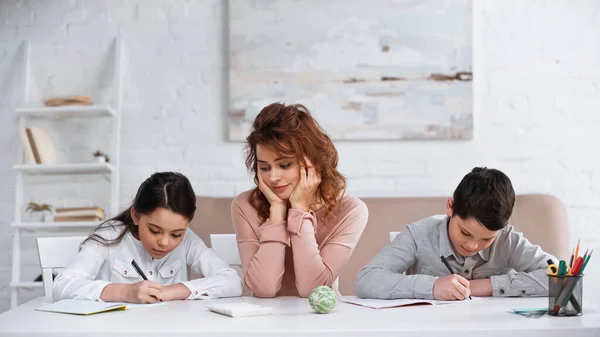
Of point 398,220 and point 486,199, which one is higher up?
point 486,199

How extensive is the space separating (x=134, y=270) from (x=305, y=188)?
56 centimetres

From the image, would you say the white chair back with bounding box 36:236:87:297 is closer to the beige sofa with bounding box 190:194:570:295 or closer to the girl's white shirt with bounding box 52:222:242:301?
the girl's white shirt with bounding box 52:222:242:301

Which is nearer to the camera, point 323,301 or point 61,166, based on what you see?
point 323,301

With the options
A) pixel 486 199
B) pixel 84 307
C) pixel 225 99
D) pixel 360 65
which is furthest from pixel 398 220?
pixel 84 307

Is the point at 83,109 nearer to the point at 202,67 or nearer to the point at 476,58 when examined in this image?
the point at 202,67

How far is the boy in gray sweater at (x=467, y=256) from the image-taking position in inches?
66.2

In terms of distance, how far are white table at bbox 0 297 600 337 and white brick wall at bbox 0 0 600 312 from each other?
198 cm

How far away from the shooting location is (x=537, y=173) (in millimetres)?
3420

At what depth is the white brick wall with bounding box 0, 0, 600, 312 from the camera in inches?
135

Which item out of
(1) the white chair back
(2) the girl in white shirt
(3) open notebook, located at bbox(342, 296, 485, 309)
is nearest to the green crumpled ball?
(3) open notebook, located at bbox(342, 296, 485, 309)

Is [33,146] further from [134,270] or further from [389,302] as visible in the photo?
[389,302]

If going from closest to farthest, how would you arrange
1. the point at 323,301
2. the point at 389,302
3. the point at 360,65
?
1. the point at 323,301
2. the point at 389,302
3. the point at 360,65

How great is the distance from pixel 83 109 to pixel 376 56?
4.83ft

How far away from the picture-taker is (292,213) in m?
1.99
